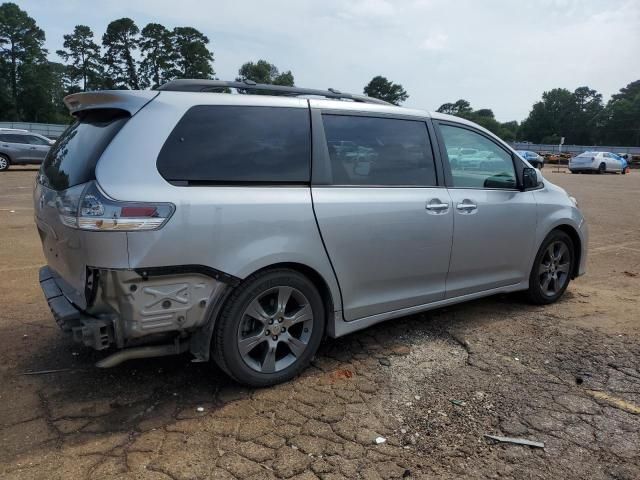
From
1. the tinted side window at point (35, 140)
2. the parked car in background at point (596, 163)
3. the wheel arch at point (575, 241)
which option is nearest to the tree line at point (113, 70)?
the parked car in background at point (596, 163)

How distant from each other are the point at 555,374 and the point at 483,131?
2108mm

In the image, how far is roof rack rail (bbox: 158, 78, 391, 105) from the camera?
323cm

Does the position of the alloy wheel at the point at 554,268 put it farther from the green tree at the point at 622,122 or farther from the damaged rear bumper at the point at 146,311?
the green tree at the point at 622,122

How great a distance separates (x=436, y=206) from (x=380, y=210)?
0.56 meters

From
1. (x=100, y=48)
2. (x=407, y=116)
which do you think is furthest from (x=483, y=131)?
(x=100, y=48)

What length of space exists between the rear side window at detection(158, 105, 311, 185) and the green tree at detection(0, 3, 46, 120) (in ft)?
267

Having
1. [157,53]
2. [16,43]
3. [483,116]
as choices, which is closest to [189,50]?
[157,53]

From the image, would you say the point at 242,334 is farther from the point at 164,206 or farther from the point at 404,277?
the point at 404,277

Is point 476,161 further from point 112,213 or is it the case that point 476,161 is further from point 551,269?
point 112,213

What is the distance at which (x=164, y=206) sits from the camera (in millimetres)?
2729

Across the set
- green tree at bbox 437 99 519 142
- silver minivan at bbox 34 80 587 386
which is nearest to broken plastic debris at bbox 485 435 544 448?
silver minivan at bbox 34 80 587 386

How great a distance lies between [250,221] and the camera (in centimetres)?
299

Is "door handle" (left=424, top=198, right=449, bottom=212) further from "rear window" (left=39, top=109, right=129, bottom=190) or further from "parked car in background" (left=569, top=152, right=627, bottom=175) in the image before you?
"parked car in background" (left=569, top=152, right=627, bottom=175)

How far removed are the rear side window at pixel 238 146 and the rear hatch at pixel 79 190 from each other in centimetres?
31
